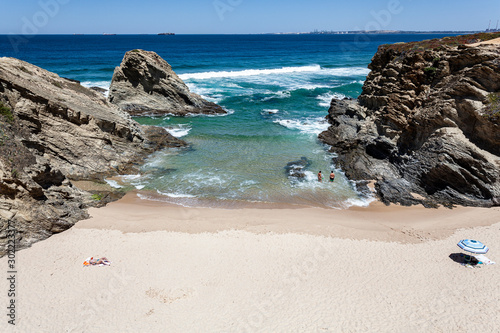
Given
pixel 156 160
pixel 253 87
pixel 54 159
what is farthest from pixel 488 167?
pixel 253 87

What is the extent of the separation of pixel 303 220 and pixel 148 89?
2871 cm

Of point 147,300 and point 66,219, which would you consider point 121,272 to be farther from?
point 66,219

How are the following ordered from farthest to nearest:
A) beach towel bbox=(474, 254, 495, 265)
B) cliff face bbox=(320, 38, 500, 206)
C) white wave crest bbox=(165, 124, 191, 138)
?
white wave crest bbox=(165, 124, 191, 138), cliff face bbox=(320, 38, 500, 206), beach towel bbox=(474, 254, 495, 265)

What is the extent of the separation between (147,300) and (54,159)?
12846 mm

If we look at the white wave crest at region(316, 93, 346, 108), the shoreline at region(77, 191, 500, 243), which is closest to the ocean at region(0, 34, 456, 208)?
the white wave crest at region(316, 93, 346, 108)

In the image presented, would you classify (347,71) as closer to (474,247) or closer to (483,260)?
(483,260)

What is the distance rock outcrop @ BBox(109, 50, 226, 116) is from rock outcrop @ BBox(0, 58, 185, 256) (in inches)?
398

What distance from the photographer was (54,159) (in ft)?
61.7

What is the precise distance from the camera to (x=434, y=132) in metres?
18.5

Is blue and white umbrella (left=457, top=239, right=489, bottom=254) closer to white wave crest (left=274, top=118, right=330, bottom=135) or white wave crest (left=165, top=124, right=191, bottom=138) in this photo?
white wave crest (left=274, top=118, right=330, bottom=135)

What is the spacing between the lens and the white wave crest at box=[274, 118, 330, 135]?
31406 mm

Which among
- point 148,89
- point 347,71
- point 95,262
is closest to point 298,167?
point 95,262

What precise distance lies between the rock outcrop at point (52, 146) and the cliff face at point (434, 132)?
652 inches

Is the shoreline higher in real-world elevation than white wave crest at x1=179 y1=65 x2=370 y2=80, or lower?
lower
